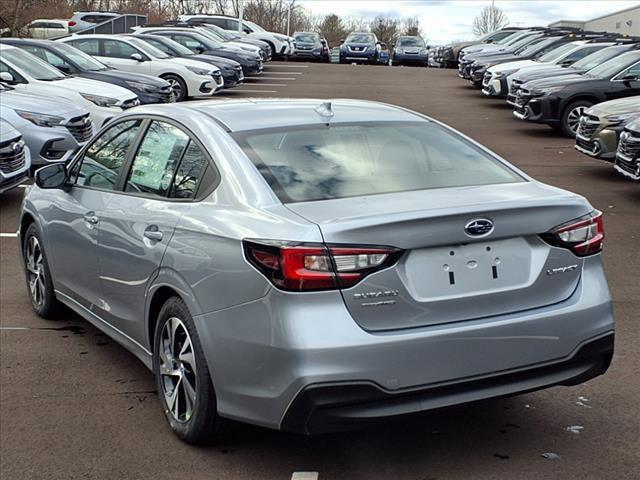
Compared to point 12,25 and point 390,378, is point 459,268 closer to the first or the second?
point 390,378

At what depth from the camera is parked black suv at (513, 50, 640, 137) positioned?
53.6 ft

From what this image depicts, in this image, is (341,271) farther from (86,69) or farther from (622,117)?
(86,69)

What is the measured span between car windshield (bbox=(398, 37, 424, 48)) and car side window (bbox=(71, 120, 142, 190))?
36.5 meters

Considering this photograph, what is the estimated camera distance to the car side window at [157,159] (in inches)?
184

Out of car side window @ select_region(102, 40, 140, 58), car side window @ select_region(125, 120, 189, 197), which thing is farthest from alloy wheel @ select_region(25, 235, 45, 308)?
car side window @ select_region(102, 40, 140, 58)

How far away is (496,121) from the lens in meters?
20.2


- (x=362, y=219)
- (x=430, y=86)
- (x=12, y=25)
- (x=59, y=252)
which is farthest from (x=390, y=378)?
(x=12, y=25)

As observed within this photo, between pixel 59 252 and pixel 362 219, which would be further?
pixel 59 252

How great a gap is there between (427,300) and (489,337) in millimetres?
309

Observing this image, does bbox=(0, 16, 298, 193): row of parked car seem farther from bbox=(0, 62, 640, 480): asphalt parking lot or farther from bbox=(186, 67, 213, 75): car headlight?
bbox=(0, 62, 640, 480): asphalt parking lot

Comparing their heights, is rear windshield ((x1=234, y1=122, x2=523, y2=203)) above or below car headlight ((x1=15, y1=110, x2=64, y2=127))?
above

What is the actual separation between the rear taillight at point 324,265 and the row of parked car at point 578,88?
760 cm

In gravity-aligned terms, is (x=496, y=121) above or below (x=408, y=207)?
below

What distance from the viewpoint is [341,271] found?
3.55 metres
